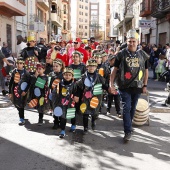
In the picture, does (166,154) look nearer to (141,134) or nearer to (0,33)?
(141,134)

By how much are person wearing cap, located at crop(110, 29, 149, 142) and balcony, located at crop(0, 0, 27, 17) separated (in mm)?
15399

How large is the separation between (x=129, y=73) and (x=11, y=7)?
16.8m

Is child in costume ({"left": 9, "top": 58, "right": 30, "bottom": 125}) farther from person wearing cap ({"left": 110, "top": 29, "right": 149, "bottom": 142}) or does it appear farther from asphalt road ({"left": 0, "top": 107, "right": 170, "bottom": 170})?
person wearing cap ({"left": 110, "top": 29, "right": 149, "bottom": 142})

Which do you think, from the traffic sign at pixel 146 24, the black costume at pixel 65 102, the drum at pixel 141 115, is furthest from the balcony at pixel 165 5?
the black costume at pixel 65 102

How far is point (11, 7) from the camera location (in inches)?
803

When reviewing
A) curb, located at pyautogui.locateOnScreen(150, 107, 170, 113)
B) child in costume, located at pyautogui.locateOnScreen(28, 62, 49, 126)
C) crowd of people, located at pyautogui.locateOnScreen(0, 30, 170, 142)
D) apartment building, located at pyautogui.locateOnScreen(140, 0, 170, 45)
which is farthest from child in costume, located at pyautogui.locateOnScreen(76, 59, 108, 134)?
apartment building, located at pyautogui.locateOnScreen(140, 0, 170, 45)

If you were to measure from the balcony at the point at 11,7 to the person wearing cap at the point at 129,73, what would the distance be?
606 inches

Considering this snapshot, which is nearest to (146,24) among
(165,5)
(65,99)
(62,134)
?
(165,5)

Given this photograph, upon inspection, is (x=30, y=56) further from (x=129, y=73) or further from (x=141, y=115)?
(x=129, y=73)

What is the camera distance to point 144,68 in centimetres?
546

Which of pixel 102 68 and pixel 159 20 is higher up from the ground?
pixel 159 20

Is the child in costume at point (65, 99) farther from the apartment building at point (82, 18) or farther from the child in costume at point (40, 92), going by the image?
the apartment building at point (82, 18)

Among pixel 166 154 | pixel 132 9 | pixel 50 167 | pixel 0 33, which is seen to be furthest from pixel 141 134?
pixel 132 9

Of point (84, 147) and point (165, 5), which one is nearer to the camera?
point (84, 147)
